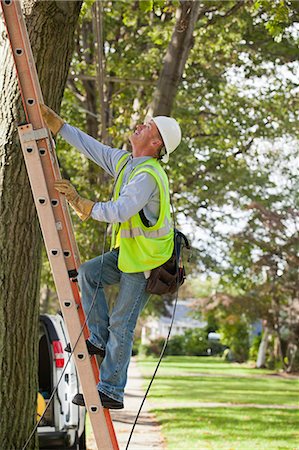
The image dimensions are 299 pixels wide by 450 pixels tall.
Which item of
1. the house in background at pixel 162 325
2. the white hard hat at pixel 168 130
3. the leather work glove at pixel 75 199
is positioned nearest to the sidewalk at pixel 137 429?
the white hard hat at pixel 168 130

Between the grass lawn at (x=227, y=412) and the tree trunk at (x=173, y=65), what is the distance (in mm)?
4680

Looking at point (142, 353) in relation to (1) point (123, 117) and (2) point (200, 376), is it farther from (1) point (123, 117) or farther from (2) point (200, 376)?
(1) point (123, 117)

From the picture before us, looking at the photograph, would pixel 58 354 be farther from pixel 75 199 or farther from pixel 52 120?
pixel 75 199

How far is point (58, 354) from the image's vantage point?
1176 cm

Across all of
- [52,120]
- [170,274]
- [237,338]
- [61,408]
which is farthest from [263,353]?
[52,120]

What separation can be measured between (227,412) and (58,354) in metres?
10.1

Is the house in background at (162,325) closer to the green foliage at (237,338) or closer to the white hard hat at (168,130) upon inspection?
the green foliage at (237,338)

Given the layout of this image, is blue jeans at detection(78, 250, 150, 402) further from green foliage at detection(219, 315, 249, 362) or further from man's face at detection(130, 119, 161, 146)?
green foliage at detection(219, 315, 249, 362)

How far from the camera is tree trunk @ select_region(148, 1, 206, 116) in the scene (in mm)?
13227

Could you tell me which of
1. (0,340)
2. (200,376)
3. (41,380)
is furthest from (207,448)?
(200,376)

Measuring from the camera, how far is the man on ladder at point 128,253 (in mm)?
6012

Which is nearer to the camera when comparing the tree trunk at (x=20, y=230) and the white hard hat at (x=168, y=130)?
the white hard hat at (x=168, y=130)

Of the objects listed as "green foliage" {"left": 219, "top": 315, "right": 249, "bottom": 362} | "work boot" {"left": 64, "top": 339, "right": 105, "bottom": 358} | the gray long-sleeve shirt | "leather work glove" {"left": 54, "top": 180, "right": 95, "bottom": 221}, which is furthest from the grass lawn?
"green foliage" {"left": 219, "top": 315, "right": 249, "bottom": 362}

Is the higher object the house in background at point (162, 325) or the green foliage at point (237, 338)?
the house in background at point (162, 325)
